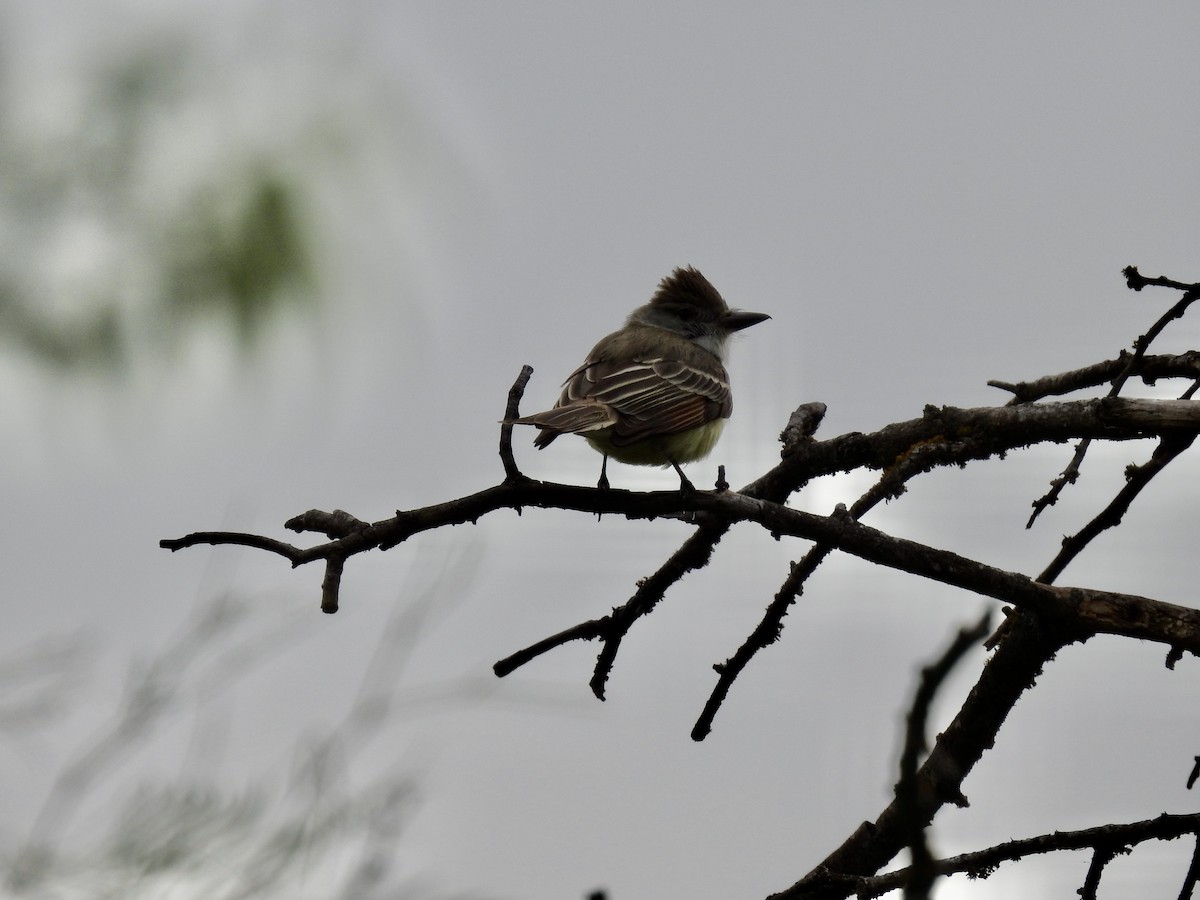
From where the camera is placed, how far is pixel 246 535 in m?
2.87

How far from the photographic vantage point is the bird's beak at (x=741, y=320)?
6.96m

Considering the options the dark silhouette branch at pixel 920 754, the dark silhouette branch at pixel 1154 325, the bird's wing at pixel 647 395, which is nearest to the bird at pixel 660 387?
the bird's wing at pixel 647 395

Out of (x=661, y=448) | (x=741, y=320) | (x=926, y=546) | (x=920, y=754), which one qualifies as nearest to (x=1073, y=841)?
(x=926, y=546)

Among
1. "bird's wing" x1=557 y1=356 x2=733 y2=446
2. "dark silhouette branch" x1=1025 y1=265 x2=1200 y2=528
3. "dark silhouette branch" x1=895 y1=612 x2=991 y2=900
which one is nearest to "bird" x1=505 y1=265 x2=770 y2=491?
"bird's wing" x1=557 y1=356 x2=733 y2=446

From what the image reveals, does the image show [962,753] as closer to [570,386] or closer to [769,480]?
[769,480]

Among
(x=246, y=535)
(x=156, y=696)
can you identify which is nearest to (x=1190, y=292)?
(x=246, y=535)

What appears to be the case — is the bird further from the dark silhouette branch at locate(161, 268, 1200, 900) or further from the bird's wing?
the dark silhouette branch at locate(161, 268, 1200, 900)

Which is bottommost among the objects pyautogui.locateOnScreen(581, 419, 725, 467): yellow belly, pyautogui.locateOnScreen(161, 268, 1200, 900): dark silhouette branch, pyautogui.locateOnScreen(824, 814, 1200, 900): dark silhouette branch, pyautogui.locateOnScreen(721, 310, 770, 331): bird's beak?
pyautogui.locateOnScreen(824, 814, 1200, 900): dark silhouette branch

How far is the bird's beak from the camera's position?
696 cm

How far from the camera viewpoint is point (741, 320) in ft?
22.9

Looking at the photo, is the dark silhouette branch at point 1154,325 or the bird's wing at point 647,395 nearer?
the dark silhouette branch at point 1154,325

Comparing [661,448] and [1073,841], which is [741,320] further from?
[1073,841]

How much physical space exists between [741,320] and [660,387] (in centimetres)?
194

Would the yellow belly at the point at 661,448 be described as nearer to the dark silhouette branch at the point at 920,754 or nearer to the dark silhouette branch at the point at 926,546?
the dark silhouette branch at the point at 926,546
